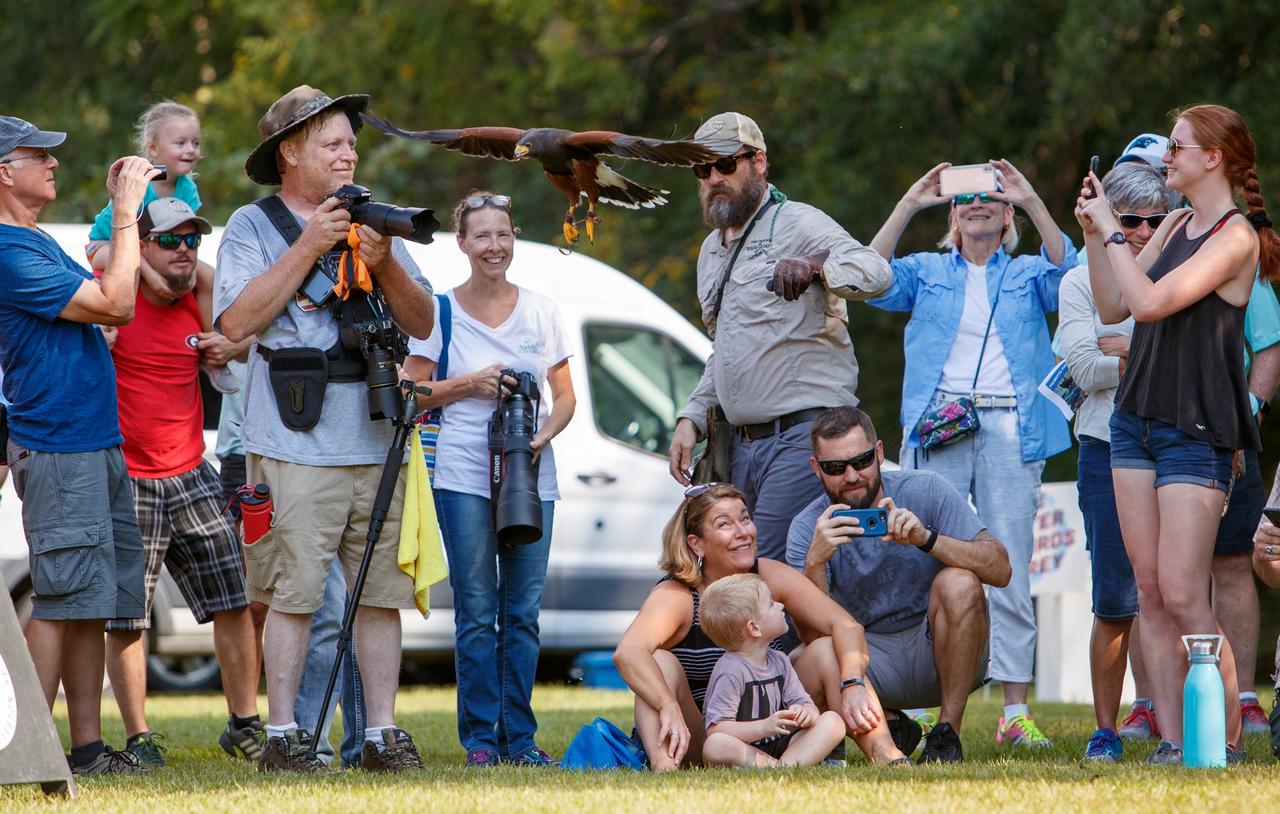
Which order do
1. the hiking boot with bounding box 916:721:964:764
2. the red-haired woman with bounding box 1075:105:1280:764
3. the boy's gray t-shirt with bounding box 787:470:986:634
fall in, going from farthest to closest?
the boy's gray t-shirt with bounding box 787:470:986:634
the hiking boot with bounding box 916:721:964:764
the red-haired woman with bounding box 1075:105:1280:764

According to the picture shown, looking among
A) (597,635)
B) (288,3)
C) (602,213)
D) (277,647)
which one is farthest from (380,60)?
(277,647)

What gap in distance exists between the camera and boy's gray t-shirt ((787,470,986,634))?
20.1ft

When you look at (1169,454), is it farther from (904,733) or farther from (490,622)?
(490,622)

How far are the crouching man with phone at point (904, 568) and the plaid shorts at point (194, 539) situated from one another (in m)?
2.10

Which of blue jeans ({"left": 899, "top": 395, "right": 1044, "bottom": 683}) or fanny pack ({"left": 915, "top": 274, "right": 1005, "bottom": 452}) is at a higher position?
fanny pack ({"left": 915, "top": 274, "right": 1005, "bottom": 452})

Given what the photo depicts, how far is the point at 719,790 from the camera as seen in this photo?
4.82 metres

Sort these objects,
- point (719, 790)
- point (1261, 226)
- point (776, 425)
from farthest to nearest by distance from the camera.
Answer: point (776, 425)
point (1261, 226)
point (719, 790)

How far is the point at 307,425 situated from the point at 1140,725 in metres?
3.39

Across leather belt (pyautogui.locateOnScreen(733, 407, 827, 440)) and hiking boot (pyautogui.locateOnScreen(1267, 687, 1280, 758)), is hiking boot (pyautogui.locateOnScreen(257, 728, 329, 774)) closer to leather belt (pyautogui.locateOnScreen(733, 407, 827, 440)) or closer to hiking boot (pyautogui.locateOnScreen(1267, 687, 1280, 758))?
leather belt (pyautogui.locateOnScreen(733, 407, 827, 440))

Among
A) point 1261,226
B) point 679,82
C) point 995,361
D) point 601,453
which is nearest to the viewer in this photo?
point 1261,226

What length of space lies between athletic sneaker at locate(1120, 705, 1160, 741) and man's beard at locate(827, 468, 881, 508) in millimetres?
1443

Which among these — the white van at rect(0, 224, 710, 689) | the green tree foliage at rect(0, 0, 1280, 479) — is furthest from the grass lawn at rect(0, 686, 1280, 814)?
the green tree foliage at rect(0, 0, 1280, 479)

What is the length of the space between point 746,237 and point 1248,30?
6.75m

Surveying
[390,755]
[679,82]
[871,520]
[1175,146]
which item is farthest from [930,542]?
[679,82]
